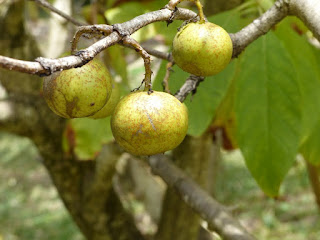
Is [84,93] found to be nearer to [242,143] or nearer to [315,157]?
[242,143]

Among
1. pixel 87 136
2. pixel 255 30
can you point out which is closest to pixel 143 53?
pixel 255 30

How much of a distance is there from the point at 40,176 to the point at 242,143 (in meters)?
5.38

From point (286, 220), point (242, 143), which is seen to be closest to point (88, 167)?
point (242, 143)

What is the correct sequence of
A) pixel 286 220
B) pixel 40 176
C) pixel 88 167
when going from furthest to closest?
pixel 40 176 → pixel 286 220 → pixel 88 167

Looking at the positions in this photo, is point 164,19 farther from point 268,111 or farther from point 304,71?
point 304,71

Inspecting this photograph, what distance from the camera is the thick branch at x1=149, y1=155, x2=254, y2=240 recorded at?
1.46 m

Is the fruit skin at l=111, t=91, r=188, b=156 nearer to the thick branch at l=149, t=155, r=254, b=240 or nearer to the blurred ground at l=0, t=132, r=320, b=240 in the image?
the thick branch at l=149, t=155, r=254, b=240

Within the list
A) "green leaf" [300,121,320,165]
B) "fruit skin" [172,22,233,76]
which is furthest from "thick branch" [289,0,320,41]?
"green leaf" [300,121,320,165]

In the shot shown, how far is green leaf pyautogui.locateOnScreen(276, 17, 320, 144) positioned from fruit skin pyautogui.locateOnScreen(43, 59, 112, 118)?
2.79ft

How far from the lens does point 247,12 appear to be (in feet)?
4.60

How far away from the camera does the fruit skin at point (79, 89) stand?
2.28ft

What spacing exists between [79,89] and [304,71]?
3.08 ft

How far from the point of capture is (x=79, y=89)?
2.28 ft

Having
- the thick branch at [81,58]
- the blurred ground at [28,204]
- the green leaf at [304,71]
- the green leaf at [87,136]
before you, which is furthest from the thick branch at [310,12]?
the blurred ground at [28,204]
